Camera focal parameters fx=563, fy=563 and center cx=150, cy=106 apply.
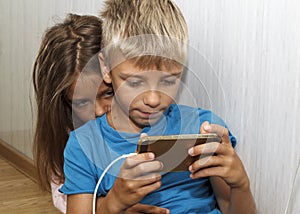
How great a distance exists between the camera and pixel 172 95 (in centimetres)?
100

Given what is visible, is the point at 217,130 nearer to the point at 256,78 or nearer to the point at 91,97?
the point at 256,78

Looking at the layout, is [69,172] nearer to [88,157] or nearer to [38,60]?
[88,157]

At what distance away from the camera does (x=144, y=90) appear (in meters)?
0.97

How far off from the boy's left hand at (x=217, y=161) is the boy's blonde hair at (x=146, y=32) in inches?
5.7

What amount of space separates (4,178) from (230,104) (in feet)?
3.85

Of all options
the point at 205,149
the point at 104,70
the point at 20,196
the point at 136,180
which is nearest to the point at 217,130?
the point at 205,149

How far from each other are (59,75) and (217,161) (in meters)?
0.49

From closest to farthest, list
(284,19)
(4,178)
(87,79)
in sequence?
(284,19) < (87,79) < (4,178)

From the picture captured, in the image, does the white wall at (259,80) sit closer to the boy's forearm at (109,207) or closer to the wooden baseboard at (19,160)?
the boy's forearm at (109,207)

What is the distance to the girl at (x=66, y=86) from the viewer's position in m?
1.21

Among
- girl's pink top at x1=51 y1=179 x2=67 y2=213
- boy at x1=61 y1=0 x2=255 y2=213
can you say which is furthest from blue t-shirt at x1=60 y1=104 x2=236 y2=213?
girl's pink top at x1=51 y1=179 x2=67 y2=213

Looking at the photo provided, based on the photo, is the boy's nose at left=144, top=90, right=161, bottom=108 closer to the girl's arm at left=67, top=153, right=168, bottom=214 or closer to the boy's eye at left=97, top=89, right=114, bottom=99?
the girl's arm at left=67, top=153, right=168, bottom=214

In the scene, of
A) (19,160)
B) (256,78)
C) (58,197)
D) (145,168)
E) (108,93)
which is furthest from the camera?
(19,160)

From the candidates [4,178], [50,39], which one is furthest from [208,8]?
[4,178]
